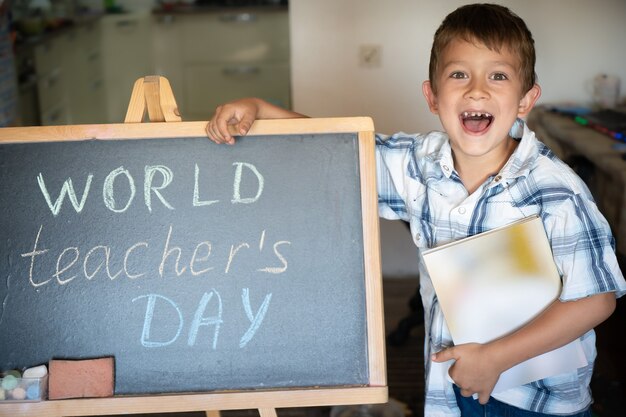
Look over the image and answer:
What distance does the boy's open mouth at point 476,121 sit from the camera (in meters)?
1.33

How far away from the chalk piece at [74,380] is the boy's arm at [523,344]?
1.90 ft

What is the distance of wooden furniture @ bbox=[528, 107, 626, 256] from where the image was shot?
2264 mm

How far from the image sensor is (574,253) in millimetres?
1246

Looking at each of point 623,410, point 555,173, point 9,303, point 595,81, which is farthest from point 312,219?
point 595,81

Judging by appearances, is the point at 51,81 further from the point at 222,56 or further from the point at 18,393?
the point at 18,393

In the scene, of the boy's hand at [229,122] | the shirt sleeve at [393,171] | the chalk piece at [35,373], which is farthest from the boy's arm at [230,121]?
the chalk piece at [35,373]

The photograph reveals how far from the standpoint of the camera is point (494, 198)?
1322 mm

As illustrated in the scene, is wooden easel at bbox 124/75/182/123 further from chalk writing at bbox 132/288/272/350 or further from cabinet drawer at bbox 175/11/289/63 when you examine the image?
cabinet drawer at bbox 175/11/289/63

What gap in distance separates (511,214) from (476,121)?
176 mm

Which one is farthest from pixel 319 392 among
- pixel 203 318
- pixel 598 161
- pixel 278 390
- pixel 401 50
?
pixel 401 50

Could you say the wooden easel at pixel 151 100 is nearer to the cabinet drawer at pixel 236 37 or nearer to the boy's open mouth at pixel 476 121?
the boy's open mouth at pixel 476 121

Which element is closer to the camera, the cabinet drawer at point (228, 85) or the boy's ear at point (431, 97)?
the boy's ear at point (431, 97)

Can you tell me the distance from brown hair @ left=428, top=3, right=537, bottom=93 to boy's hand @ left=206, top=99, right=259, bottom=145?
0.37 metres

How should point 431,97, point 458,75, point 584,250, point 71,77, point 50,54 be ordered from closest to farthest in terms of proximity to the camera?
point 584,250 → point 458,75 → point 431,97 → point 50,54 → point 71,77
